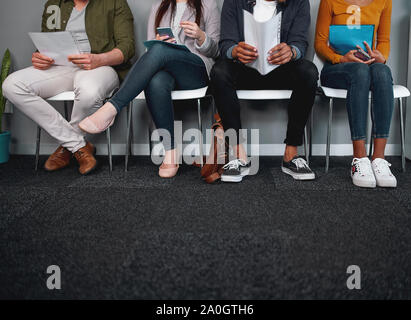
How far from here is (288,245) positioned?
1.06 meters

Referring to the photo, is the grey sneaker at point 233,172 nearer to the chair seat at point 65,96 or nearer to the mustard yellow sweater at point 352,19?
the mustard yellow sweater at point 352,19

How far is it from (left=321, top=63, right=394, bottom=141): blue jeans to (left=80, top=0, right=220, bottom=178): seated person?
739 mm

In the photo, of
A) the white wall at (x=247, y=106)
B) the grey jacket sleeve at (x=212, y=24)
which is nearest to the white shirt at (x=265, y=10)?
the grey jacket sleeve at (x=212, y=24)

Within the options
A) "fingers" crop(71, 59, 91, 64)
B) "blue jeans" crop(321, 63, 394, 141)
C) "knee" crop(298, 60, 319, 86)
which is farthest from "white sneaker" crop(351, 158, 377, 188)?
"fingers" crop(71, 59, 91, 64)

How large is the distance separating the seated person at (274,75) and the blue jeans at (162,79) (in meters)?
0.13

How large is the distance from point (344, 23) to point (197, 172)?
112 cm

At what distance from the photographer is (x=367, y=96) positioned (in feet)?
5.61

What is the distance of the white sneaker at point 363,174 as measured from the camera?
1.62 meters

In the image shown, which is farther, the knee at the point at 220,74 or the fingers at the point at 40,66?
the fingers at the point at 40,66

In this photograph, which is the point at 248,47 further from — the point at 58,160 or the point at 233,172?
the point at 58,160

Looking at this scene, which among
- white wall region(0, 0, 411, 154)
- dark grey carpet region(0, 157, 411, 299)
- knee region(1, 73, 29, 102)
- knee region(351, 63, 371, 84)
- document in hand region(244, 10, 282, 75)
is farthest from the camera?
white wall region(0, 0, 411, 154)

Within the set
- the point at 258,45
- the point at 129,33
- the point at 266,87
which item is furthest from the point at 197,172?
the point at 129,33

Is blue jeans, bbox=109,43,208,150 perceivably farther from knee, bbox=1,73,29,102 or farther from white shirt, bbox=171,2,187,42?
knee, bbox=1,73,29,102

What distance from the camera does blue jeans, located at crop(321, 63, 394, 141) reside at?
1.70 metres
